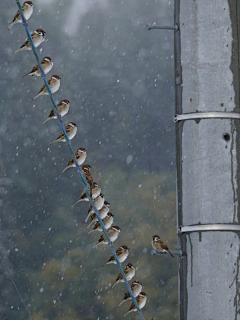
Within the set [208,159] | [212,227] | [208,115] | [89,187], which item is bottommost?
[212,227]

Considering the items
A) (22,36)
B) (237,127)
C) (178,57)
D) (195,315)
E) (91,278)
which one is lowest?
(91,278)

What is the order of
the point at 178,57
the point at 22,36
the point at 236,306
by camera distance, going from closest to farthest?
the point at 236,306 < the point at 178,57 < the point at 22,36

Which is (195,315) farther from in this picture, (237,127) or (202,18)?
(202,18)

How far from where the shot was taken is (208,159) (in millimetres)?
4195


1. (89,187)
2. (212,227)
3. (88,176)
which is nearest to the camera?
(212,227)

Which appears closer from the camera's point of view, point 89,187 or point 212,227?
point 212,227

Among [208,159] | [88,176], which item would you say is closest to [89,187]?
[88,176]

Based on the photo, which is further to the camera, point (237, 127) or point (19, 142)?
point (19, 142)

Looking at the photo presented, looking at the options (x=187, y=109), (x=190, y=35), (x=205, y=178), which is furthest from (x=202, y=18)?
(x=205, y=178)

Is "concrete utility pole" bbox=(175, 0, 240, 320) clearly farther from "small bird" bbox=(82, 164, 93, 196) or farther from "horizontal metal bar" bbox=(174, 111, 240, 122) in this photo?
"small bird" bbox=(82, 164, 93, 196)

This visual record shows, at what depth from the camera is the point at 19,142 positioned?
20.6 meters

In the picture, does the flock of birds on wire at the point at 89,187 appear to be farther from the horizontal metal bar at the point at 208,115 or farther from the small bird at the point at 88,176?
the horizontal metal bar at the point at 208,115

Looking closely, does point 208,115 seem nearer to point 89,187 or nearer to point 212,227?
point 212,227

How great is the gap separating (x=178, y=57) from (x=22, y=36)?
16.3 meters
